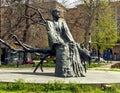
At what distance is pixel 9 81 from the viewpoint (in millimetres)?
11812

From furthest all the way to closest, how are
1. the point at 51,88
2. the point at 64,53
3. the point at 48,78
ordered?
the point at 64,53, the point at 48,78, the point at 51,88

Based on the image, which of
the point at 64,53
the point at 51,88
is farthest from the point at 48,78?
the point at 51,88

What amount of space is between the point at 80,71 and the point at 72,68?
1.57 ft

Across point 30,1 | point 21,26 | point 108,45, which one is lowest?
point 108,45

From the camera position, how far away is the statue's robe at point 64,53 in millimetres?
13828

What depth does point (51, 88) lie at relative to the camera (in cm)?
1105

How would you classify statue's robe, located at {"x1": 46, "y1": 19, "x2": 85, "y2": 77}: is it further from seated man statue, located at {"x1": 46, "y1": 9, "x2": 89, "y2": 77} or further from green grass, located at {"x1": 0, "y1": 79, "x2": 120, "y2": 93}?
green grass, located at {"x1": 0, "y1": 79, "x2": 120, "y2": 93}

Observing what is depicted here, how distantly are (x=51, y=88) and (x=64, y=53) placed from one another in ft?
10.2

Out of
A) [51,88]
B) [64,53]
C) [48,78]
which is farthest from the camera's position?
[64,53]

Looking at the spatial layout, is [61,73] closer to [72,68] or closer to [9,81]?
[72,68]

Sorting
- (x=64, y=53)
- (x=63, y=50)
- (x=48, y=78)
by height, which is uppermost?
(x=63, y=50)

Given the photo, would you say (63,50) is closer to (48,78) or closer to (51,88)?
(48,78)

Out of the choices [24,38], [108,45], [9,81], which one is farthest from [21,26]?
[108,45]

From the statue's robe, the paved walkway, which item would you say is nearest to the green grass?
the paved walkway
